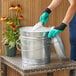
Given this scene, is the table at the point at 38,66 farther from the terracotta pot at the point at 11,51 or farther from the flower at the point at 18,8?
the flower at the point at 18,8

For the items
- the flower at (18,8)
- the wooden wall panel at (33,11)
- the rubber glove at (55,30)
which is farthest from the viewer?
the wooden wall panel at (33,11)

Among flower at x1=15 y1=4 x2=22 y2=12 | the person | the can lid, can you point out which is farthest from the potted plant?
the can lid

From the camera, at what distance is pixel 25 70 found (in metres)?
2.48

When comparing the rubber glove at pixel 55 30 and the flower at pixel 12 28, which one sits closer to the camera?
the rubber glove at pixel 55 30

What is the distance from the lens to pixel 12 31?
2967mm

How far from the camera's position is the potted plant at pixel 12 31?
9.57ft

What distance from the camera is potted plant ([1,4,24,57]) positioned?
2918mm

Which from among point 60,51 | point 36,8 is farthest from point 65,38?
point 60,51

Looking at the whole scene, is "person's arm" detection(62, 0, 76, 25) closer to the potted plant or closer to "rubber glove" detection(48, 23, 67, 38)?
"rubber glove" detection(48, 23, 67, 38)

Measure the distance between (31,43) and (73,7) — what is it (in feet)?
1.55

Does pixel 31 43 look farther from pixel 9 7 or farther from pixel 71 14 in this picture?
pixel 9 7

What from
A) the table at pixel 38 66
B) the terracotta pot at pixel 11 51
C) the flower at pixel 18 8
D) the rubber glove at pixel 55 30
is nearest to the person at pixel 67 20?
the rubber glove at pixel 55 30

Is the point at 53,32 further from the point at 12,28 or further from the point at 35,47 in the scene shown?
the point at 12,28

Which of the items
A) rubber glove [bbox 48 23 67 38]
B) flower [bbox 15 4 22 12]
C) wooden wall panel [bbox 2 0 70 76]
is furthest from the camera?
wooden wall panel [bbox 2 0 70 76]
